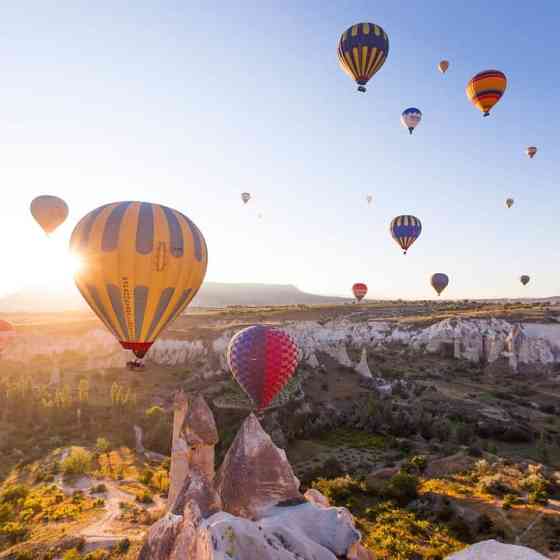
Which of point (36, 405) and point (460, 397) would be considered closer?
point (36, 405)

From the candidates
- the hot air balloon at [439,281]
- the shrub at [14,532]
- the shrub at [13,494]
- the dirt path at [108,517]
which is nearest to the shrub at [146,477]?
the dirt path at [108,517]

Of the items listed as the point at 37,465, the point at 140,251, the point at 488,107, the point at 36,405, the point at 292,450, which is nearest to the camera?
the point at 140,251

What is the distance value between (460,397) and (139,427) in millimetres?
35460

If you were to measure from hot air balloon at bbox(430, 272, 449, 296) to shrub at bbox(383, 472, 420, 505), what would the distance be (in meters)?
48.6

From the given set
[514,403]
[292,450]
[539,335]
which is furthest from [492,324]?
[292,450]

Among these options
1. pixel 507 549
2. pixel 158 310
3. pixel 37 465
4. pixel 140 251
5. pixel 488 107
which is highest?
pixel 488 107

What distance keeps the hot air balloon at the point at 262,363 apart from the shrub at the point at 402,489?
30.0 feet

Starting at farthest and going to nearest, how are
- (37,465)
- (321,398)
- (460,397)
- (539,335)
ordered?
(539,335)
(460,397)
(321,398)
(37,465)

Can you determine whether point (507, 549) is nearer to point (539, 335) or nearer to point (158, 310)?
point (158, 310)

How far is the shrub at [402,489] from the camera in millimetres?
23297

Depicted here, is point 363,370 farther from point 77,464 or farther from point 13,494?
point 13,494

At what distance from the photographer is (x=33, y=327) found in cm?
7500

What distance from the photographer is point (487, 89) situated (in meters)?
37.9

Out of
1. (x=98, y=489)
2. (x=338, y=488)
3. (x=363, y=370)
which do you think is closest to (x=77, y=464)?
(x=98, y=489)
